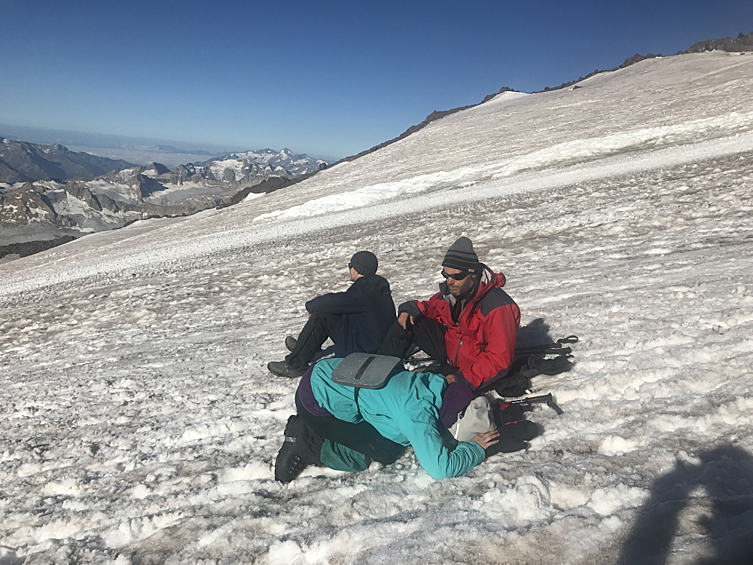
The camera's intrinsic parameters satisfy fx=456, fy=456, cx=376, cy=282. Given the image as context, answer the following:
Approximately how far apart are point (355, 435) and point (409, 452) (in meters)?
0.58

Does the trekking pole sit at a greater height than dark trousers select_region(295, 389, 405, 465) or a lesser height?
lesser

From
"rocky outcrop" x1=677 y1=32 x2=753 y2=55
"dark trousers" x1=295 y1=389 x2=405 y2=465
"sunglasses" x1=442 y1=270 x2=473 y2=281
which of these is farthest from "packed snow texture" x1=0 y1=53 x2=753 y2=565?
"rocky outcrop" x1=677 y1=32 x2=753 y2=55

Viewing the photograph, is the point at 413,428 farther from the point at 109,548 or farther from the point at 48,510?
the point at 48,510

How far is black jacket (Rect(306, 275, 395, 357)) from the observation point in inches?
181

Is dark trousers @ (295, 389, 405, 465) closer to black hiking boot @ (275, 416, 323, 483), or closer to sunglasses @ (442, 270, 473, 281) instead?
black hiking boot @ (275, 416, 323, 483)

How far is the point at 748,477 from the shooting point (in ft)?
8.95

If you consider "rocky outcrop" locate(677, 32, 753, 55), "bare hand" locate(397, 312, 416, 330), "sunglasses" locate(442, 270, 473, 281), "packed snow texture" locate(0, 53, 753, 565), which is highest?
"rocky outcrop" locate(677, 32, 753, 55)

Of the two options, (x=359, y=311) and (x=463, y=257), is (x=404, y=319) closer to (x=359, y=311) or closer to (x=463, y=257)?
(x=359, y=311)

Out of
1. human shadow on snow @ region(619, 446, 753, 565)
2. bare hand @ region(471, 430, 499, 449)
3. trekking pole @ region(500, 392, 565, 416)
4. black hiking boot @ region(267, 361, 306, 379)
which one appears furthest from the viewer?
black hiking boot @ region(267, 361, 306, 379)

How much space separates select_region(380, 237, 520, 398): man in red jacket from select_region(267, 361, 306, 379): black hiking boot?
1.25 metres

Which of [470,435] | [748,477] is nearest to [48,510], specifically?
[470,435]

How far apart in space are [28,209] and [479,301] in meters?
174

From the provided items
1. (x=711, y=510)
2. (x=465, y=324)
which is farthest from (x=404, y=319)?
(x=711, y=510)

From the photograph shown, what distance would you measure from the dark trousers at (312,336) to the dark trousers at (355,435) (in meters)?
1.60
